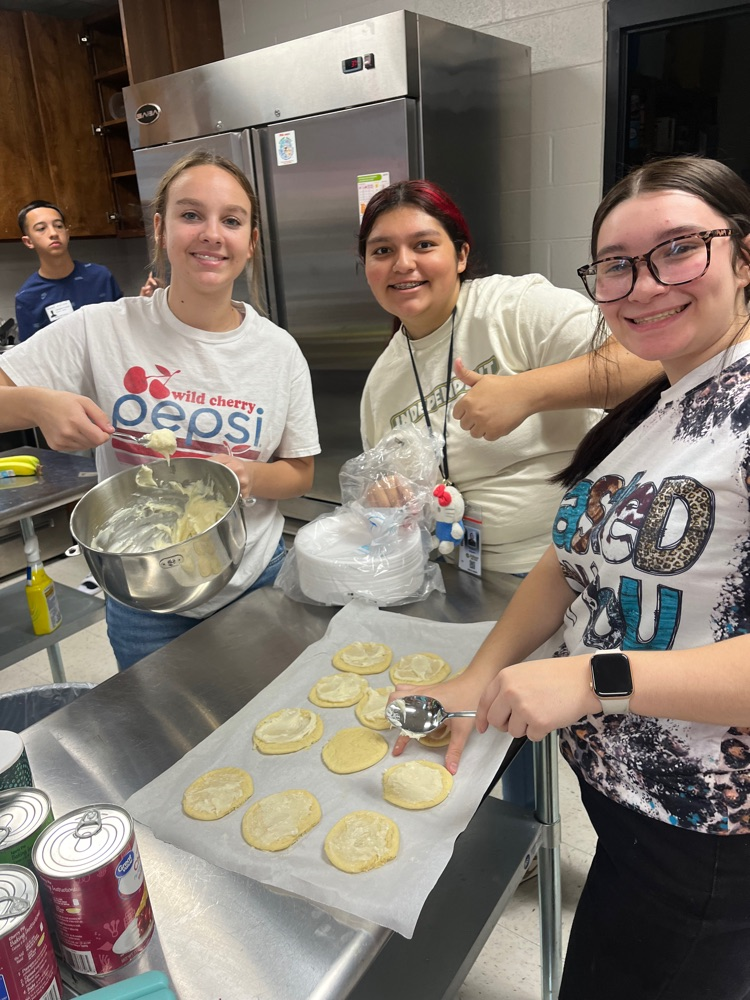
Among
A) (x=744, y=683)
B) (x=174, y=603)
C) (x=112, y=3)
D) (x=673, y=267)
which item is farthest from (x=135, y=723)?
(x=112, y=3)

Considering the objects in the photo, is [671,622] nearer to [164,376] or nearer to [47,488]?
[164,376]

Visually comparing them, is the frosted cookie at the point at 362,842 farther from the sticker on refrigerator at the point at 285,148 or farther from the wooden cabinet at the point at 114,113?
the wooden cabinet at the point at 114,113

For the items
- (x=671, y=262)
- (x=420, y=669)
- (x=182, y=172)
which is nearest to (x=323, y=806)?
(x=420, y=669)

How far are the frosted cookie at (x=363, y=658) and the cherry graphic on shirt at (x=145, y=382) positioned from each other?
2.03 ft

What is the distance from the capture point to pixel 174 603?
0.98 meters

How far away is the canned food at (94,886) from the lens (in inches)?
22.6

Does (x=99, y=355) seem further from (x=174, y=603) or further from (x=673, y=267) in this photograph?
(x=673, y=267)

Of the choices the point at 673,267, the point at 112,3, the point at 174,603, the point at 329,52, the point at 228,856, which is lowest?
the point at 228,856

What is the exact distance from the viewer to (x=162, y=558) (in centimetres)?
Answer: 91

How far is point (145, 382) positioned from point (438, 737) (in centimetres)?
87

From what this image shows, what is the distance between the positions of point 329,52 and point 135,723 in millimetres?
2587

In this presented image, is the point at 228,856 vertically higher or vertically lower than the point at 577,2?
lower

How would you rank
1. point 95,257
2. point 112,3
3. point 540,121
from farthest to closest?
point 95,257 → point 112,3 → point 540,121

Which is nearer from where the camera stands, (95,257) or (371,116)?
(371,116)
